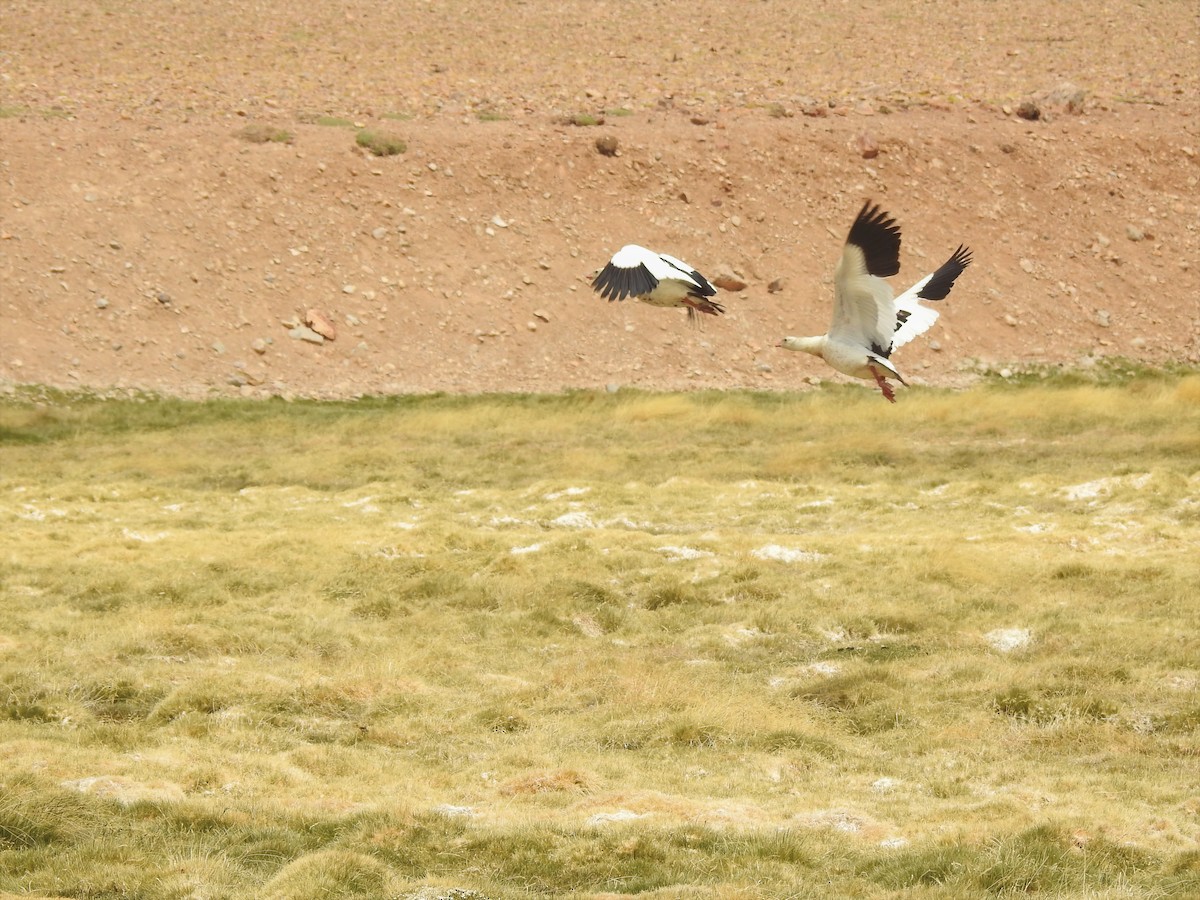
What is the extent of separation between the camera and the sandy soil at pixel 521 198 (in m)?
34.6

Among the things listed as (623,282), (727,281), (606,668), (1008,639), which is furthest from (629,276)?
(727,281)

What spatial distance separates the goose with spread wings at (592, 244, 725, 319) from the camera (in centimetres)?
1634

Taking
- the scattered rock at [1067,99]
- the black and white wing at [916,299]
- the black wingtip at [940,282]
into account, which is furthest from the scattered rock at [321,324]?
the scattered rock at [1067,99]

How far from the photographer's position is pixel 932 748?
11.5m

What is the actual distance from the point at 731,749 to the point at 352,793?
2803mm

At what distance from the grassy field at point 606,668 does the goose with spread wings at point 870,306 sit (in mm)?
2298

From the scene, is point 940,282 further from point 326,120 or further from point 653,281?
point 326,120

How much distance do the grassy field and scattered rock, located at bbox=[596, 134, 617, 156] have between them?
15.8 metres

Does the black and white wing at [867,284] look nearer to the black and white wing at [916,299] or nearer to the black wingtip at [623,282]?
the black and white wing at [916,299]

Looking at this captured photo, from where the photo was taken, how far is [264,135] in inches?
1551

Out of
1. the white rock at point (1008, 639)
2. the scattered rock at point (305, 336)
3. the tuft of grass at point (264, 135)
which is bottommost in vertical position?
the scattered rock at point (305, 336)

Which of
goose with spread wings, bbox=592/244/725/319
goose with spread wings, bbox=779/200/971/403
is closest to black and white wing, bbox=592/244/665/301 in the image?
goose with spread wings, bbox=592/244/725/319

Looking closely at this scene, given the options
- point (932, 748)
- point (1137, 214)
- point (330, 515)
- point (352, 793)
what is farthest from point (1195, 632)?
point (1137, 214)

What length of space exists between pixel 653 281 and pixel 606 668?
471cm
